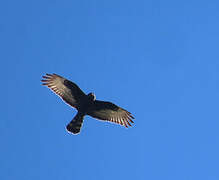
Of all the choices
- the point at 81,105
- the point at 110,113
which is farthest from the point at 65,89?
the point at 110,113

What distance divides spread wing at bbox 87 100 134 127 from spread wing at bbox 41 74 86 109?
27.9 inches

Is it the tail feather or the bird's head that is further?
the bird's head

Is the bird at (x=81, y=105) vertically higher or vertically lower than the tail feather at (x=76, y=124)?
higher

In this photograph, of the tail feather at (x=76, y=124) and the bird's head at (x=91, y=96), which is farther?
the bird's head at (x=91, y=96)

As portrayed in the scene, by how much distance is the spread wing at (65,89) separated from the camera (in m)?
15.7

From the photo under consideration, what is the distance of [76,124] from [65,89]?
170cm

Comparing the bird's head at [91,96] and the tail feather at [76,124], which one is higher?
the bird's head at [91,96]

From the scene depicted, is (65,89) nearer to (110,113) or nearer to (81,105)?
(81,105)

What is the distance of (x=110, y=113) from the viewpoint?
16359 millimetres

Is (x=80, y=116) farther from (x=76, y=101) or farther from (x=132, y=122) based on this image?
(x=132, y=122)

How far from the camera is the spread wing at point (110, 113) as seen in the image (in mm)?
15789

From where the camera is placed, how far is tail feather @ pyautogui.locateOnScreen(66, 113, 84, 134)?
49.9 ft

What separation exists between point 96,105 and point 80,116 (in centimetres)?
79

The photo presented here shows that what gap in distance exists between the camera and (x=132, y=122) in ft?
54.6
